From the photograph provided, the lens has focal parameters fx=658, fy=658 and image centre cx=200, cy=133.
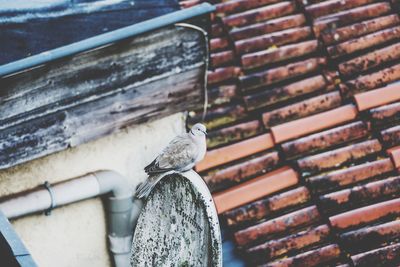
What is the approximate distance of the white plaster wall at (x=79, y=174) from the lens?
3984 mm

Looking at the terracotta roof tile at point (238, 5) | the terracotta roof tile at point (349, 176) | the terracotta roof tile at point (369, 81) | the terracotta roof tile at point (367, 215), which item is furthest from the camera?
the terracotta roof tile at point (238, 5)

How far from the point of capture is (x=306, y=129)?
435cm

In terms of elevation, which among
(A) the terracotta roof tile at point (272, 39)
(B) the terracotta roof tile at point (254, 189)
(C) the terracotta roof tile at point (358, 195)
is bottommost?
(C) the terracotta roof tile at point (358, 195)

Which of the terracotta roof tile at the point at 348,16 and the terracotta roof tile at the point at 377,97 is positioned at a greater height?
the terracotta roof tile at the point at 348,16

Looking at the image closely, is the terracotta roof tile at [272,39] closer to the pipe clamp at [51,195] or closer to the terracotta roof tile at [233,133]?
the terracotta roof tile at [233,133]

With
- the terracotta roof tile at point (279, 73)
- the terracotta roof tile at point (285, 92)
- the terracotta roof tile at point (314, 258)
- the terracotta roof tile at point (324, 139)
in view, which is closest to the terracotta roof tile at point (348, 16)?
the terracotta roof tile at point (279, 73)

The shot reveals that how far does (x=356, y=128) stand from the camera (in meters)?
4.30

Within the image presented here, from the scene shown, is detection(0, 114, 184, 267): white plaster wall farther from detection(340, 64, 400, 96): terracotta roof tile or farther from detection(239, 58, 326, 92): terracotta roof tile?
detection(340, 64, 400, 96): terracotta roof tile

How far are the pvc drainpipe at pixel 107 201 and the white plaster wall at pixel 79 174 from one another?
0.29ft

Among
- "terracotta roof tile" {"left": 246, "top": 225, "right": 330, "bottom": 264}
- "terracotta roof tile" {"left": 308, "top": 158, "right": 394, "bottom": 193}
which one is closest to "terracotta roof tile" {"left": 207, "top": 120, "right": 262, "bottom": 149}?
"terracotta roof tile" {"left": 308, "top": 158, "right": 394, "bottom": 193}

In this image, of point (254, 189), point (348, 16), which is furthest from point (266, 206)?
point (348, 16)

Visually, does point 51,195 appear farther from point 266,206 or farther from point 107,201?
point 266,206

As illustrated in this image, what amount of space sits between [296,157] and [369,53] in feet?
3.13

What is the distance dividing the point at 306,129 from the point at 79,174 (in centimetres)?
150
